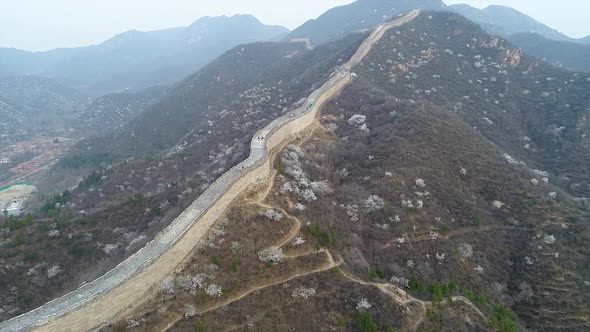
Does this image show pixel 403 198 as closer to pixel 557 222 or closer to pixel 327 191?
pixel 327 191

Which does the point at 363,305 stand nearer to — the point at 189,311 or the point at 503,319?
the point at 503,319

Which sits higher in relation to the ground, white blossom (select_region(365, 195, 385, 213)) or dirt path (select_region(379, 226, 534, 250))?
white blossom (select_region(365, 195, 385, 213))

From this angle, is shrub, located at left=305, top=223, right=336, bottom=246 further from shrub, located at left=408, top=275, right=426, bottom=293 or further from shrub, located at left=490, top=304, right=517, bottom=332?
shrub, located at left=490, top=304, right=517, bottom=332

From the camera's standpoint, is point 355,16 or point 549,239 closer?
point 549,239

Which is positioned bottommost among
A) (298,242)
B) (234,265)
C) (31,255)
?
(31,255)

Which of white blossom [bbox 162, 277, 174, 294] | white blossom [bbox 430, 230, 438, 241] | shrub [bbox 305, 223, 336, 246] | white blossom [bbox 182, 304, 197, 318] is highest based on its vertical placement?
white blossom [bbox 162, 277, 174, 294]

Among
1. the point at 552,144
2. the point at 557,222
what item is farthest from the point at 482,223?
the point at 552,144

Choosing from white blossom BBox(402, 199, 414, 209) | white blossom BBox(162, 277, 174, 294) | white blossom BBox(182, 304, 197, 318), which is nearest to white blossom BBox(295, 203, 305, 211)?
white blossom BBox(402, 199, 414, 209)

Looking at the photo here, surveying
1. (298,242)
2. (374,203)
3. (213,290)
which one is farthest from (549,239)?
(213,290)
